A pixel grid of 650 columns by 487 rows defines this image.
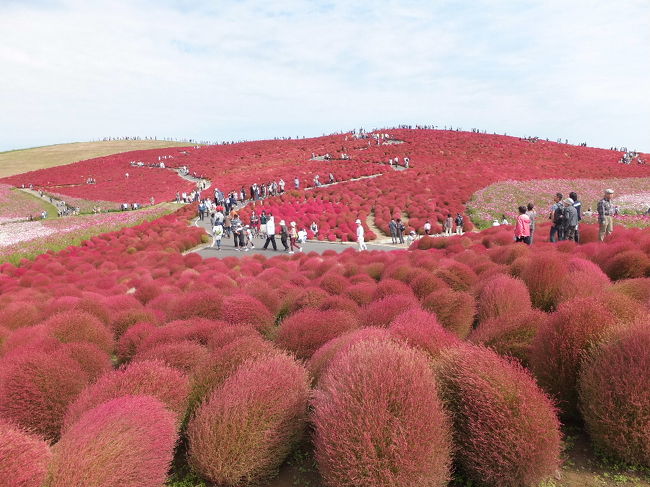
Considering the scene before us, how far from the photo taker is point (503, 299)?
5.61 m

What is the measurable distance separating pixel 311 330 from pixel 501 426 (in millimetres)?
2518

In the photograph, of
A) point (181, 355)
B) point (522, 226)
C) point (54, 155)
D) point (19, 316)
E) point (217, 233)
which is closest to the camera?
point (181, 355)

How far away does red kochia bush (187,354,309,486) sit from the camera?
3.48 metres

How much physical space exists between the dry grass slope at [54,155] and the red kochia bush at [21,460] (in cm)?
8423

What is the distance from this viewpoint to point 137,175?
56469 mm

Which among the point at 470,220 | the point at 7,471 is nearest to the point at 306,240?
the point at 470,220

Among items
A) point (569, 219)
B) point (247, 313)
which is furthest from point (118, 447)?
point (569, 219)

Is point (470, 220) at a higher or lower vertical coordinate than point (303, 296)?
lower

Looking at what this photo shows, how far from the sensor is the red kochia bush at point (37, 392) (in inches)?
167

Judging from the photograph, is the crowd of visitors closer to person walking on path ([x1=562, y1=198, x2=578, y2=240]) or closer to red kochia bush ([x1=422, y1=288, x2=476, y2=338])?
person walking on path ([x1=562, y1=198, x2=578, y2=240])

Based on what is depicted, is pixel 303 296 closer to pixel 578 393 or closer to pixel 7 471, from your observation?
pixel 578 393

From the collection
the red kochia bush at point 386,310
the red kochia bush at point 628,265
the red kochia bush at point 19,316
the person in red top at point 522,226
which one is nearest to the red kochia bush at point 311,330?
the red kochia bush at point 386,310

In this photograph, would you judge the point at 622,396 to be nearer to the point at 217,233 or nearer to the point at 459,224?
the point at 217,233

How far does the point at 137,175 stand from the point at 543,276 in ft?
191
